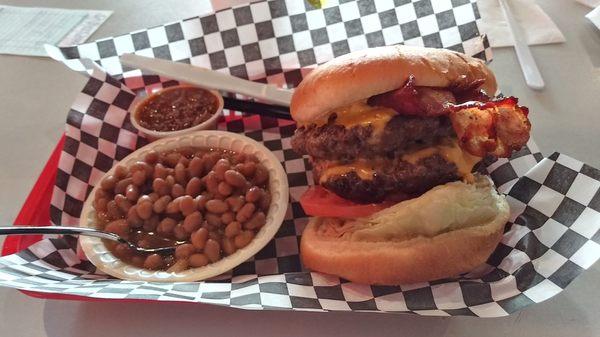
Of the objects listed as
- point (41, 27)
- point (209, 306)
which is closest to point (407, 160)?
point (209, 306)

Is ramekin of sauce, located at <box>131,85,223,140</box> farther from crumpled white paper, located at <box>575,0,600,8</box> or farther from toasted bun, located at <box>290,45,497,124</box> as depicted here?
crumpled white paper, located at <box>575,0,600,8</box>

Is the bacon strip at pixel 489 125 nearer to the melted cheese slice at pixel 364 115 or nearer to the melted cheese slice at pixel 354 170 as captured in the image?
the melted cheese slice at pixel 364 115

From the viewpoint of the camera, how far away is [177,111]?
2.45 m

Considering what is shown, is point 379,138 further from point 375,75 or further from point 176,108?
point 176,108

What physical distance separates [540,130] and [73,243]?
6.41ft

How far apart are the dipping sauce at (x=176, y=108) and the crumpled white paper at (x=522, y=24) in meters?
1.50

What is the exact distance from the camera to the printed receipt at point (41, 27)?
3.06 meters

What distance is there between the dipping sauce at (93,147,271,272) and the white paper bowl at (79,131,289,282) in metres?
0.03

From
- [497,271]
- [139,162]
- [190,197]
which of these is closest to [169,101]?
[139,162]

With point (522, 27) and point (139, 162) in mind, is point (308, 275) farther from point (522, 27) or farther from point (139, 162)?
point (522, 27)

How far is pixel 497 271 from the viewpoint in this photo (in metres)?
1.60

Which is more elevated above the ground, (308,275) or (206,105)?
(206,105)

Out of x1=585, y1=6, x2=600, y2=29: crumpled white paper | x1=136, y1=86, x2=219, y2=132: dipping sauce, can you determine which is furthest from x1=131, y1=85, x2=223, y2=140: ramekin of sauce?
x1=585, y1=6, x2=600, y2=29: crumpled white paper

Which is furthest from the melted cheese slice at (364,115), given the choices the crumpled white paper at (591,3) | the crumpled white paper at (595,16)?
the crumpled white paper at (591,3)
